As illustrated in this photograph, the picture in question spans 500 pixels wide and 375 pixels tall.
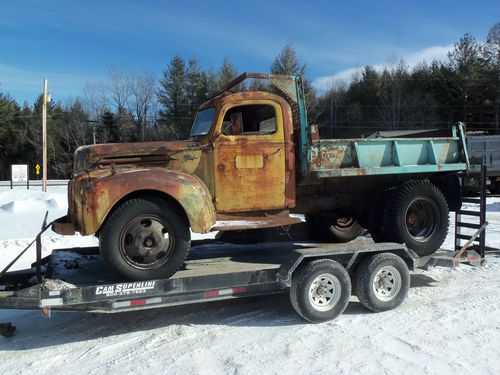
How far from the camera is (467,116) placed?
153 ft

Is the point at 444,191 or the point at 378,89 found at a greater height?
the point at 378,89

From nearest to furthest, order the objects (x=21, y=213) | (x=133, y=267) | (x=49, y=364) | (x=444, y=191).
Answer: (x=49, y=364) < (x=133, y=267) < (x=444, y=191) < (x=21, y=213)

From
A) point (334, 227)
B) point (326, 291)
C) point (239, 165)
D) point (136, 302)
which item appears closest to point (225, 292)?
point (136, 302)

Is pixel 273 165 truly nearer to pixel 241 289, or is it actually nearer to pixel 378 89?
pixel 241 289

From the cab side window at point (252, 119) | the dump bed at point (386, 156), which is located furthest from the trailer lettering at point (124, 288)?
the dump bed at point (386, 156)

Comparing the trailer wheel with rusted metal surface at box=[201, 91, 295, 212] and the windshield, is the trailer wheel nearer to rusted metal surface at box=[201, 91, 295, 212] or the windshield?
rusted metal surface at box=[201, 91, 295, 212]

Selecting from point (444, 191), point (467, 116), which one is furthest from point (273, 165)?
point (467, 116)

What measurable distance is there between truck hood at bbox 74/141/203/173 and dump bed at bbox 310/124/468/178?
1520 millimetres

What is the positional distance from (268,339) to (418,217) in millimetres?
2909

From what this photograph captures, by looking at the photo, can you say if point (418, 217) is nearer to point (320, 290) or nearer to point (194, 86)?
point (320, 290)

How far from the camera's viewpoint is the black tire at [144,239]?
15.9 feet

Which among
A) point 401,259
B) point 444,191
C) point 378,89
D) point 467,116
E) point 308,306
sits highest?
point 378,89

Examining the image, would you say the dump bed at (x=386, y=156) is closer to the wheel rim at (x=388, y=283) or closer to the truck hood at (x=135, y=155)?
the wheel rim at (x=388, y=283)

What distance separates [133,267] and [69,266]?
4.47 feet
